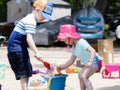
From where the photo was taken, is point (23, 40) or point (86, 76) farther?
point (86, 76)

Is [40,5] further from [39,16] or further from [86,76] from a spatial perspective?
[86,76]

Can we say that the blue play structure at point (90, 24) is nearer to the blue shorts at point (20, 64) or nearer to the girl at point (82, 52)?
the girl at point (82, 52)

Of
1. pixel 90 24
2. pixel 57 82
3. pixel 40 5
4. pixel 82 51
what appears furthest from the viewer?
pixel 90 24

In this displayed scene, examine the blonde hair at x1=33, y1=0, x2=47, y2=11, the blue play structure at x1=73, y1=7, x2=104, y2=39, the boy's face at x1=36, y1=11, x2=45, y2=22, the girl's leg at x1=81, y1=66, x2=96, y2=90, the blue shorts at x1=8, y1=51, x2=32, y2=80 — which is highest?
the blonde hair at x1=33, y1=0, x2=47, y2=11

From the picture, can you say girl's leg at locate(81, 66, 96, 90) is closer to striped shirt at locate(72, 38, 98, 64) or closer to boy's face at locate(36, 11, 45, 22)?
striped shirt at locate(72, 38, 98, 64)

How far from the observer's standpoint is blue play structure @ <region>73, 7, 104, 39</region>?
19281mm

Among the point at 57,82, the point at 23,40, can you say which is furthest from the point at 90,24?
the point at 57,82

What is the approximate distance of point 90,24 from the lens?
1961cm

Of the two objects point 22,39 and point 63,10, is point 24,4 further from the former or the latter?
point 22,39

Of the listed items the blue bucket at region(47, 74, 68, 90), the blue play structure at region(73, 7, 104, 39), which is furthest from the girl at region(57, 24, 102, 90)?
the blue play structure at region(73, 7, 104, 39)

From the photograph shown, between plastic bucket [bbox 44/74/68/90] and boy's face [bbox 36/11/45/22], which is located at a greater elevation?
boy's face [bbox 36/11/45/22]

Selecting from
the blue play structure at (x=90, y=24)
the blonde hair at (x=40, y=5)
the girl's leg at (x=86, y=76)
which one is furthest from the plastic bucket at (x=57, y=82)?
the blue play structure at (x=90, y=24)

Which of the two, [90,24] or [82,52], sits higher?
[82,52]

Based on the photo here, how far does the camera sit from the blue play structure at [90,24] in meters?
19.3
